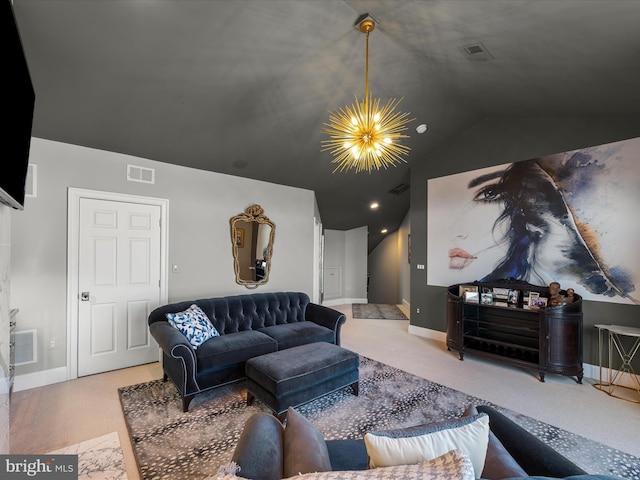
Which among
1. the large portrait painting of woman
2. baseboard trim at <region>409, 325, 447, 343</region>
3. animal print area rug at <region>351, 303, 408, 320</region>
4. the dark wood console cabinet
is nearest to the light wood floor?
the dark wood console cabinet

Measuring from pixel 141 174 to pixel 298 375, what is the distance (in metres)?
3.19

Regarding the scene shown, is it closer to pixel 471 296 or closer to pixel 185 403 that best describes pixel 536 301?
pixel 471 296

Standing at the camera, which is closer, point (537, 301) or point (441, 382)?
point (441, 382)

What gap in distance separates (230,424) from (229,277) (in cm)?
236

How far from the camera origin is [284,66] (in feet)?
9.61

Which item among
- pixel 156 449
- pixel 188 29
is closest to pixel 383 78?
pixel 188 29

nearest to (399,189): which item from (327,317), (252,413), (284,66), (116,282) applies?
(327,317)

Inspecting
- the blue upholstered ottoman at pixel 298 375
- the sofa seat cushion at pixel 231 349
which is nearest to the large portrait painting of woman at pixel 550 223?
the blue upholstered ottoman at pixel 298 375

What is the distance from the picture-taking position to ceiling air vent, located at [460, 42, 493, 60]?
271 centimetres

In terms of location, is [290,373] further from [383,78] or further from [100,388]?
[383,78]

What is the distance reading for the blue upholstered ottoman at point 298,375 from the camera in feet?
8.00

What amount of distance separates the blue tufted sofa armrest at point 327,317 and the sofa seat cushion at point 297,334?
0.09 meters

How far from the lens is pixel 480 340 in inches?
157

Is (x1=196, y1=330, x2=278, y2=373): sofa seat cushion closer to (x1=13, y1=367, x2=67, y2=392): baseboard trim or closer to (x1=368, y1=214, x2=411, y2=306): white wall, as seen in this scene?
(x1=13, y1=367, x2=67, y2=392): baseboard trim
